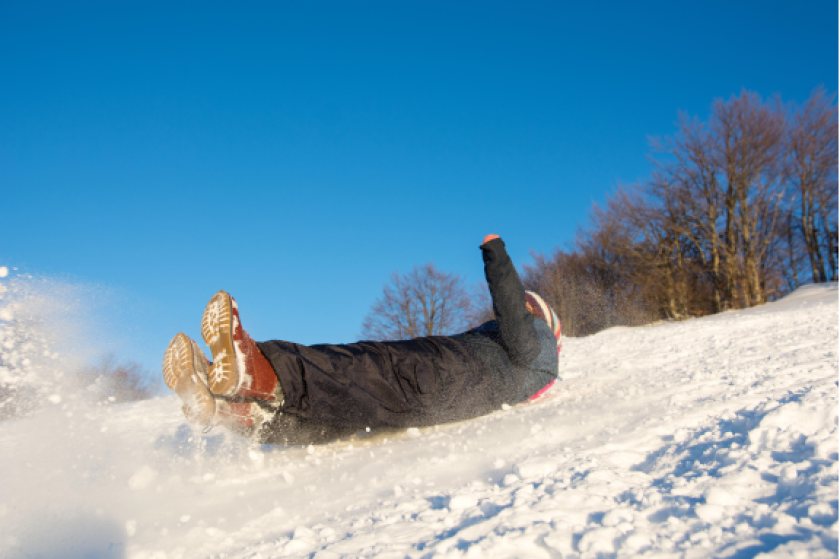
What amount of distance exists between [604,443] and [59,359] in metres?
3.00

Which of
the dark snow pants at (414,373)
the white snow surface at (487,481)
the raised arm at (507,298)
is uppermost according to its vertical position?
the raised arm at (507,298)

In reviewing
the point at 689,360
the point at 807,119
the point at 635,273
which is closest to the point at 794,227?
the point at 807,119

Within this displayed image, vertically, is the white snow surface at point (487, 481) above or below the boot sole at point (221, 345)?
below

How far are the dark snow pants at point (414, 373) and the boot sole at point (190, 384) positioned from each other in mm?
303

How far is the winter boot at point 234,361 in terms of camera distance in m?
2.23

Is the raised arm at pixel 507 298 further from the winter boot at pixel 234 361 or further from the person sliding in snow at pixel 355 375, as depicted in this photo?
the winter boot at pixel 234 361

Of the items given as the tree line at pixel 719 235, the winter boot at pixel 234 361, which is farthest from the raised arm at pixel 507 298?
the tree line at pixel 719 235

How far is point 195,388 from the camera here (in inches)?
87.9

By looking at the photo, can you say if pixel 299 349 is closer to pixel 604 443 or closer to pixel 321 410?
pixel 321 410

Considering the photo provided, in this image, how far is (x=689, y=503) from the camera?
1.27 meters

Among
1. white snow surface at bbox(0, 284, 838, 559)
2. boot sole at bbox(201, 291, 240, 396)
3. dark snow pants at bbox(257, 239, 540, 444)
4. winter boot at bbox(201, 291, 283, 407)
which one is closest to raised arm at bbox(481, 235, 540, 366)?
dark snow pants at bbox(257, 239, 540, 444)

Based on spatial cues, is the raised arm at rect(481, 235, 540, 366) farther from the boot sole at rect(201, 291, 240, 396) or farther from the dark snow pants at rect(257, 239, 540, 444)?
the boot sole at rect(201, 291, 240, 396)

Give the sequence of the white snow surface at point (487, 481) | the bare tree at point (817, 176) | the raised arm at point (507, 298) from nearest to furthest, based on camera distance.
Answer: the white snow surface at point (487, 481)
the raised arm at point (507, 298)
the bare tree at point (817, 176)

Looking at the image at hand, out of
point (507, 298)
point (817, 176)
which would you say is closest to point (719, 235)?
point (817, 176)
